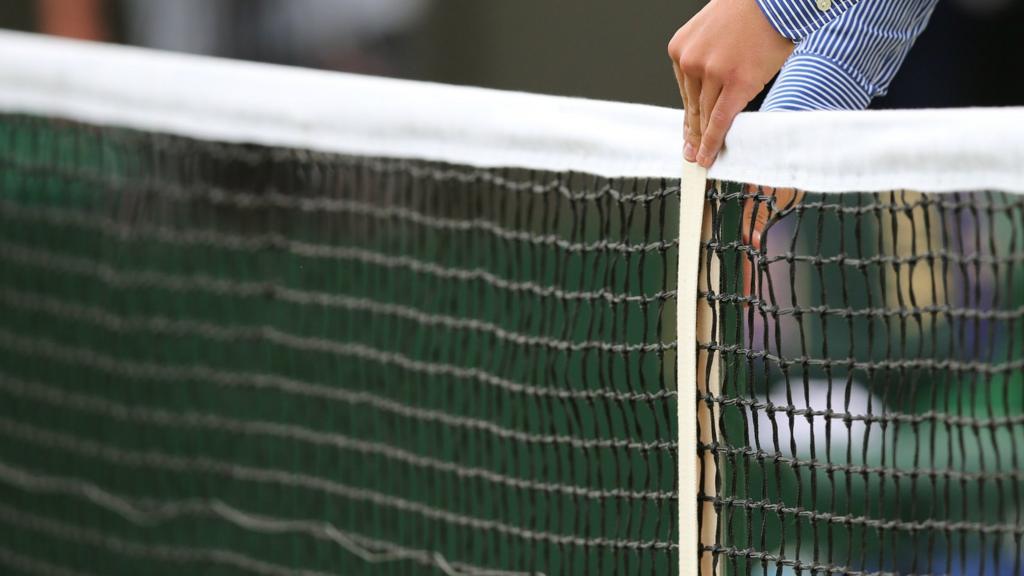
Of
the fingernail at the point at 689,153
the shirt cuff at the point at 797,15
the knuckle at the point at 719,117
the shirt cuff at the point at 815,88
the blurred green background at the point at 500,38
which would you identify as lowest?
the fingernail at the point at 689,153

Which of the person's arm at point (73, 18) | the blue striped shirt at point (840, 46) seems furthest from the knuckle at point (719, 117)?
the person's arm at point (73, 18)

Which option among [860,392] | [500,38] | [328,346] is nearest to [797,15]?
[328,346]

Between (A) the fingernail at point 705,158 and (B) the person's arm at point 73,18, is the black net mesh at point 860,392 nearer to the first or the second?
(A) the fingernail at point 705,158

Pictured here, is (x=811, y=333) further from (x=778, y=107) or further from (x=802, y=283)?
(x=778, y=107)

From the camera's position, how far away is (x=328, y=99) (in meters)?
2.24

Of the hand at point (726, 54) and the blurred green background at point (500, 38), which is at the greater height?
the blurred green background at point (500, 38)

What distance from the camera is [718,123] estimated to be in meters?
1.58

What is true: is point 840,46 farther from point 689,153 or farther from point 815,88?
point 689,153

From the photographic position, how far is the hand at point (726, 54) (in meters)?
1.48

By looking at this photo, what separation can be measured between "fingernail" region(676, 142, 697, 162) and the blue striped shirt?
0.34 feet

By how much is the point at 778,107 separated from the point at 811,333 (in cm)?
245

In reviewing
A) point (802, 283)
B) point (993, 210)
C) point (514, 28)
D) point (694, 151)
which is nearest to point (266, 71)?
point (694, 151)

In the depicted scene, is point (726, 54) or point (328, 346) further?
point (328, 346)

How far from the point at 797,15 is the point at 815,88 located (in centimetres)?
15
